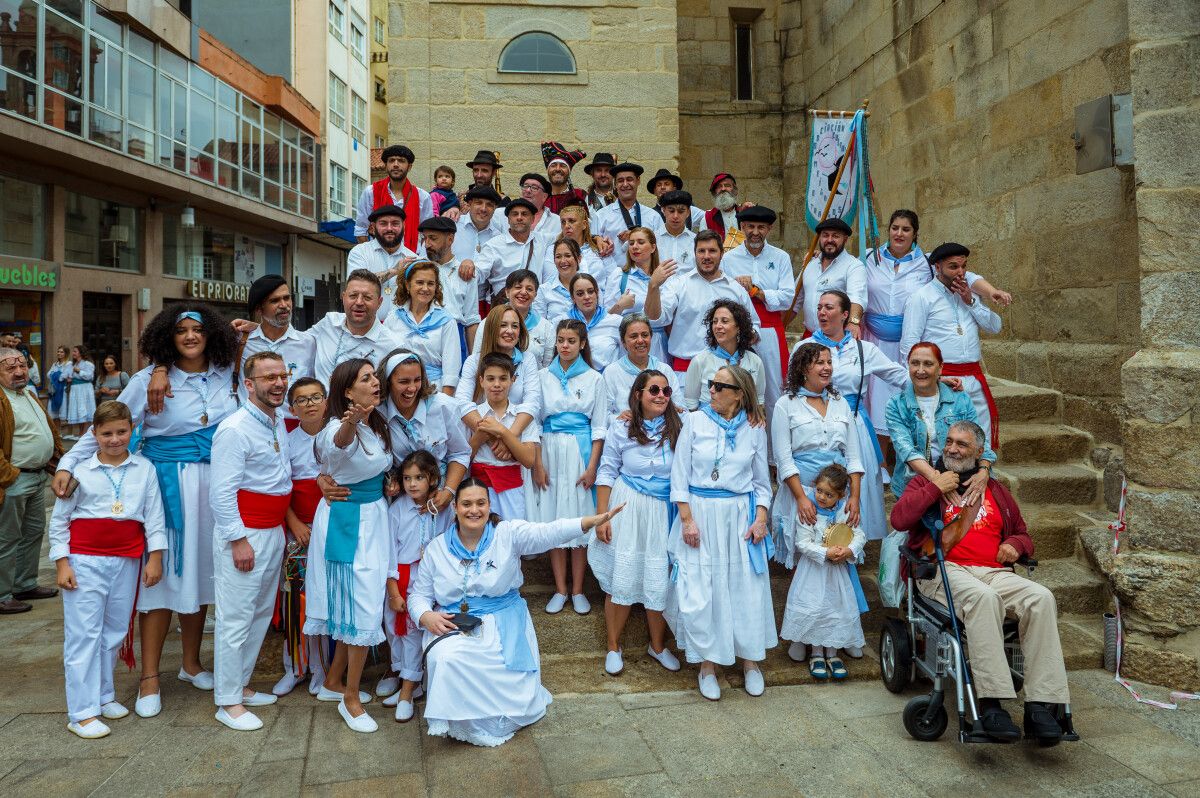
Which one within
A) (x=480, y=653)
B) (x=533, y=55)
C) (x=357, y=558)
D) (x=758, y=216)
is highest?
(x=533, y=55)

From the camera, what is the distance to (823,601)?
4.70m

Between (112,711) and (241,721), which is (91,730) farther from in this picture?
(241,721)

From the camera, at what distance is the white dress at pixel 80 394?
14.0m

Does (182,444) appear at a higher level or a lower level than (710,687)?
higher

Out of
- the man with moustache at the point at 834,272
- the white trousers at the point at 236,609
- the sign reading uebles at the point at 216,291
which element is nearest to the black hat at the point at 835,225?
the man with moustache at the point at 834,272

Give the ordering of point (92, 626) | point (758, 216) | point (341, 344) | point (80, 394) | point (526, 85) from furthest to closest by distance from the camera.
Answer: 1. point (80, 394)
2. point (526, 85)
3. point (758, 216)
4. point (341, 344)
5. point (92, 626)

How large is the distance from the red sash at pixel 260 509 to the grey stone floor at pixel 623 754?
3.19 ft

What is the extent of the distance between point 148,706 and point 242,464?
134 cm

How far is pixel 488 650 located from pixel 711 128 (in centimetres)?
961

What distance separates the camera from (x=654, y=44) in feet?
33.9

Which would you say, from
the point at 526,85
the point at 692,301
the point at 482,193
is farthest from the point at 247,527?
the point at 526,85

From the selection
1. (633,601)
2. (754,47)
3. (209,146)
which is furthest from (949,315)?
(209,146)

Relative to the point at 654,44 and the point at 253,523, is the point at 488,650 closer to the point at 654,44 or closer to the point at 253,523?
the point at 253,523

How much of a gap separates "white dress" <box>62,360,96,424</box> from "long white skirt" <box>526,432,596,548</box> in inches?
470
